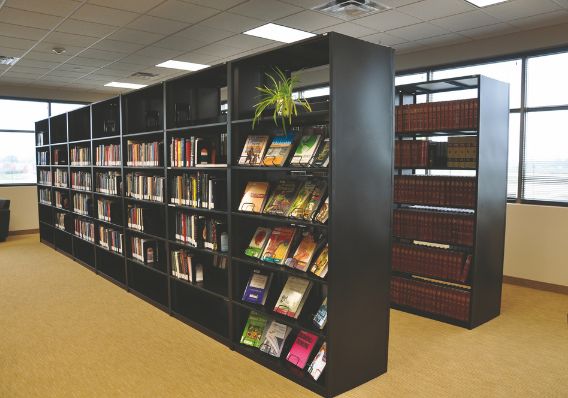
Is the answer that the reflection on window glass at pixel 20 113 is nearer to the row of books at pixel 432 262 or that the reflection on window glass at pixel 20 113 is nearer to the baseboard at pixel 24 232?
the baseboard at pixel 24 232

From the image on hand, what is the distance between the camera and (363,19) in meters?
4.96

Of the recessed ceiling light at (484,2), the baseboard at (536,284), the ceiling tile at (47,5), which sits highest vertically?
the recessed ceiling light at (484,2)

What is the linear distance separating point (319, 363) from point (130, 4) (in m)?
3.78

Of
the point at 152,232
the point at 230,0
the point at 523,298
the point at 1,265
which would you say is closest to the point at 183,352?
the point at 152,232

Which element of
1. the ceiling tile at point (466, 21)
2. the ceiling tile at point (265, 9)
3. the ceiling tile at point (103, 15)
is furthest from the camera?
the ceiling tile at point (466, 21)

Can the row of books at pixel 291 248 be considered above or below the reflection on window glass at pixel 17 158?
below

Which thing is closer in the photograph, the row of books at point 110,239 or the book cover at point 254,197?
the book cover at point 254,197

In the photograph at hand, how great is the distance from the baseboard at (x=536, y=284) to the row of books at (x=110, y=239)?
461 centimetres

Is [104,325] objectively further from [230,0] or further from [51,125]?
[51,125]

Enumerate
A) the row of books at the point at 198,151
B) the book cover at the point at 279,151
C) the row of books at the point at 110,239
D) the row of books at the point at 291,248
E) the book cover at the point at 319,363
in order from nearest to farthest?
the book cover at the point at 319,363 < the row of books at the point at 291,248 < the book cover at the point at 279,151 < the row of books at the point at 198,151 < the row of books at the point at 110,239

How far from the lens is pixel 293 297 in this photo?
121 inches

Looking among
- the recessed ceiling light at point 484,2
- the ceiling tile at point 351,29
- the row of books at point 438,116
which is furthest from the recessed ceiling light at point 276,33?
the recessed ceiling light at point 484,2

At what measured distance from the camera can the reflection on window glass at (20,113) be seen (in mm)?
8742

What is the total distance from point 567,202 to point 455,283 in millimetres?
2099
